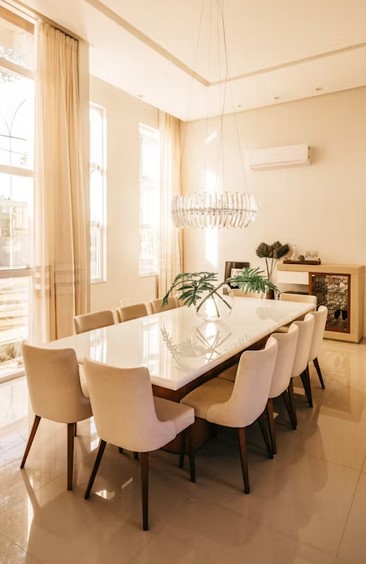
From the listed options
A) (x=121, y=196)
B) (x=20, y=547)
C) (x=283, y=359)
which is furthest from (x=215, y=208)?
(x=20, y=547)

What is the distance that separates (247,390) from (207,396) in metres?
0.34

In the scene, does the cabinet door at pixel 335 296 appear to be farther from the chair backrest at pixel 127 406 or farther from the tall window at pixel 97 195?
the chair backrest at pixel 127 406

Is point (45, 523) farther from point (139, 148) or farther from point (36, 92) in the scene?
point (139, 148)

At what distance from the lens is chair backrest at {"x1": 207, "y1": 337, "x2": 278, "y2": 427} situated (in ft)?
6.99

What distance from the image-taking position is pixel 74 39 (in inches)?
166

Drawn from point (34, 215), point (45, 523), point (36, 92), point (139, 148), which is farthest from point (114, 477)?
point (139, 148)

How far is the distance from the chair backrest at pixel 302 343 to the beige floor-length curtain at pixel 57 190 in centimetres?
248

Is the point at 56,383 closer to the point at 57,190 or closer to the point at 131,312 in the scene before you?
the point at 131,312

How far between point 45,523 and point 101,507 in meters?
0.28

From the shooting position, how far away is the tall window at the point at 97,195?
18.0ft

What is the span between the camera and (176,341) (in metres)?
2.74

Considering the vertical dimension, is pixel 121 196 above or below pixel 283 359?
above

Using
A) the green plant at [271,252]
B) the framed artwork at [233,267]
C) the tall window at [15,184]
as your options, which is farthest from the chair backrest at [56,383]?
the framed artwork at [233,267]

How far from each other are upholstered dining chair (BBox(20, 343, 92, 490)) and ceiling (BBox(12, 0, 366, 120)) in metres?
3.25
